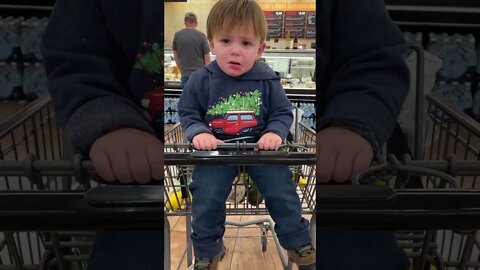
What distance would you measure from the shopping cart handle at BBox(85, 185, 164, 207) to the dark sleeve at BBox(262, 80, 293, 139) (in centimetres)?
27

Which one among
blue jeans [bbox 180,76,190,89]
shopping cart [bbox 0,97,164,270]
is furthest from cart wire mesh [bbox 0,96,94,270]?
blue jeans [bbox 180,76,190,89]

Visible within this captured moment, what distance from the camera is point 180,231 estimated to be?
583 mm

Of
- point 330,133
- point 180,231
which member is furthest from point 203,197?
point 330,133

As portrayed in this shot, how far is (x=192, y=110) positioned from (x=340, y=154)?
0.33 m

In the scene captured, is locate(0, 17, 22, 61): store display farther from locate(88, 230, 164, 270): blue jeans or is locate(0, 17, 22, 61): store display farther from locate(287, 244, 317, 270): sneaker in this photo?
locate(287, 244, 317, 270): sneaker

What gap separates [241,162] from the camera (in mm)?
532

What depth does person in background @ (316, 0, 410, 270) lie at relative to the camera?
34cm

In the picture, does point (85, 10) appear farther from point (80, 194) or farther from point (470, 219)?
point (470, 219)

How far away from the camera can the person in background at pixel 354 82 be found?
0.34 metres

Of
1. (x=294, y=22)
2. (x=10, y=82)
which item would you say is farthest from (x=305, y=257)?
(x=10, y=82)

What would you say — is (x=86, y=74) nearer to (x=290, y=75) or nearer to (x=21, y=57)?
(x=21, y=57)

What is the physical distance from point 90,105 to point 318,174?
245mm

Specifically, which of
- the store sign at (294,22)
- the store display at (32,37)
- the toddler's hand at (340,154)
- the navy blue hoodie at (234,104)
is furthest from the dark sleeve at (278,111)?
the store display at (32,37)

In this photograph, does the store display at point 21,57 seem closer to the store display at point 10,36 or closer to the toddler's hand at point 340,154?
the store display at point 10,36
